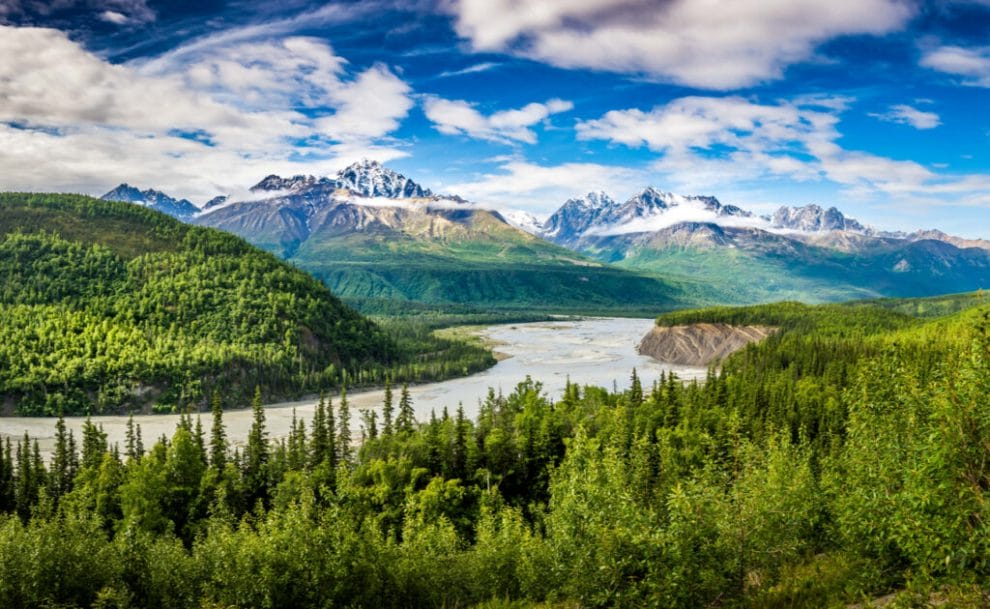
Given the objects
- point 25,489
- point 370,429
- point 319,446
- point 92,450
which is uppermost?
point 92,450

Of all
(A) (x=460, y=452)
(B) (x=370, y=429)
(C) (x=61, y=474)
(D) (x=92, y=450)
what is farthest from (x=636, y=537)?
(D) (x=92, y=450)

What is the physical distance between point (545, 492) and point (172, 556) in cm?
5235

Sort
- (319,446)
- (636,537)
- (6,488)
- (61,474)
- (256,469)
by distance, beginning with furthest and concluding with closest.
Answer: (319,446)
(61,474)
(256,469)
(6,488)
(636,537)

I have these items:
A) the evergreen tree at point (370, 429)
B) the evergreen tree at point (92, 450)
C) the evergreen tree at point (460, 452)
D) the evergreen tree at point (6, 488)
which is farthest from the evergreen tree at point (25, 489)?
the evergreen tree at point (460, 452)

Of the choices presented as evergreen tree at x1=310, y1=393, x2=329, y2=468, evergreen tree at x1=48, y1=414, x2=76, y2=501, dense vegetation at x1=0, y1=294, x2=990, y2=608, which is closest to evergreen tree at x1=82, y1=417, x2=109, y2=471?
evergreen tree at x1=48, y1=414, x2=76, y2=501

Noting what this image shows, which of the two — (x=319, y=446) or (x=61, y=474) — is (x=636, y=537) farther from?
(x=61, y=474)

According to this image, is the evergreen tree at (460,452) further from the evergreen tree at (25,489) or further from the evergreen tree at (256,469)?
the evergreen tree at (25,489)

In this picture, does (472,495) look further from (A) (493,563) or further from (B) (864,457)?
(B) (864,457)

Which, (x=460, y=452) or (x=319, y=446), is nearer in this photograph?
(x=460, y=452)

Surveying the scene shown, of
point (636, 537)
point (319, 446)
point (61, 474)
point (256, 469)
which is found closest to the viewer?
point (636, 537)

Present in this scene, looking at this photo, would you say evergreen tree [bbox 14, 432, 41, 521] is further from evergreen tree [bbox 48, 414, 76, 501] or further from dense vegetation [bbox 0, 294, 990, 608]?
dense vegetation [bbox 0, 294, 990, 608]

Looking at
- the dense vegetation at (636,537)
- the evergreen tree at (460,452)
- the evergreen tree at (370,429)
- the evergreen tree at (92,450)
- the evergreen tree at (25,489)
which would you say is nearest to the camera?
the dense vegetation at (636,537)

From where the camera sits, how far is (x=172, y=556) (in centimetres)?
3862

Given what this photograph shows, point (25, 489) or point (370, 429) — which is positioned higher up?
point (370, 429)
